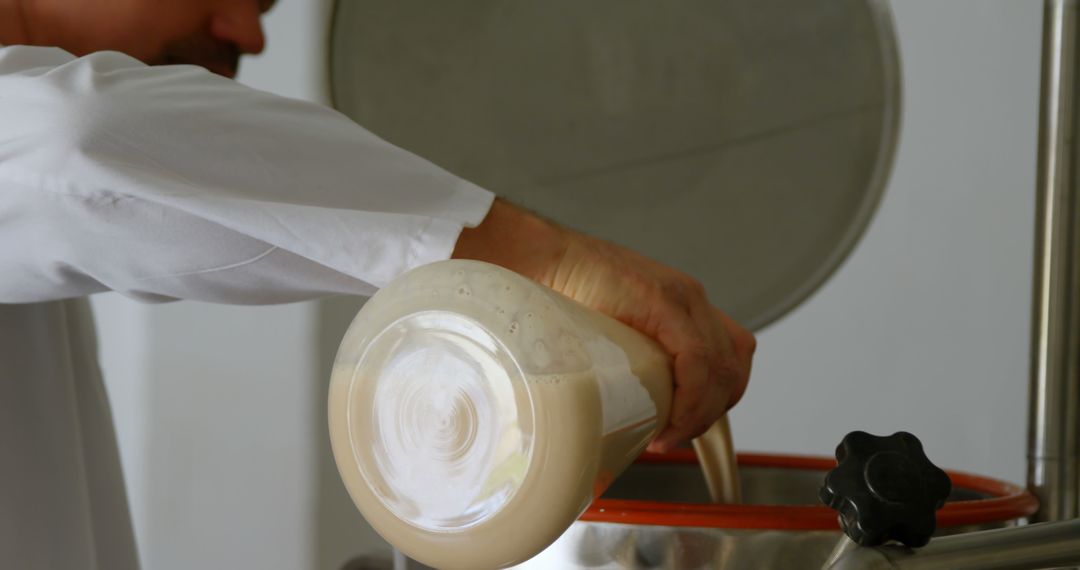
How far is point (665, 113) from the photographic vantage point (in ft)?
3.78

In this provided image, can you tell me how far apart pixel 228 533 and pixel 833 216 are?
5.34 ft

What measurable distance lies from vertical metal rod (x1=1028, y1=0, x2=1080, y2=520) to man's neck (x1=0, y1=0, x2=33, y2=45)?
2.16 feet

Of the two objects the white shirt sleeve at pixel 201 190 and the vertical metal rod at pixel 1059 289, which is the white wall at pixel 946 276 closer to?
the vertical metal rod at pixel 1059 289

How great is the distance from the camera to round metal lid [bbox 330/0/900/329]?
108cm

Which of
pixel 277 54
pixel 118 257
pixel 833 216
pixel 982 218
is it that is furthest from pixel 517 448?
pixel 277 54

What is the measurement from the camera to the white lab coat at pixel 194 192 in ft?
1.44

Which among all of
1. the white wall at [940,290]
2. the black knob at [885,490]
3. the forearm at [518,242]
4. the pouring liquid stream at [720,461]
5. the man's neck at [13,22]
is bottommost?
the white wall at [940,290]

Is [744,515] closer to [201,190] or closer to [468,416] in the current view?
[468,416]

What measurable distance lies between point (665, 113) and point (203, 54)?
498 millimetres

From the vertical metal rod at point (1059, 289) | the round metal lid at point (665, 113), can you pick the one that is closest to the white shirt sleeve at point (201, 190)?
the vertical metal rod at point (1059, 289)

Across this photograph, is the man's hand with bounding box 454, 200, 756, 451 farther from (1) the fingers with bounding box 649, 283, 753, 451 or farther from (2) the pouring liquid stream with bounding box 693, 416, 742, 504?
(2) the pouring liquid stream with bounding box 693, 416, 742, 504

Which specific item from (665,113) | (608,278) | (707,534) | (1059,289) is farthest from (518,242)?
(665,113)

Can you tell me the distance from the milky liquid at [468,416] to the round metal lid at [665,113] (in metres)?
0.73

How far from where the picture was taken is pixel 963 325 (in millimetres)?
1634
